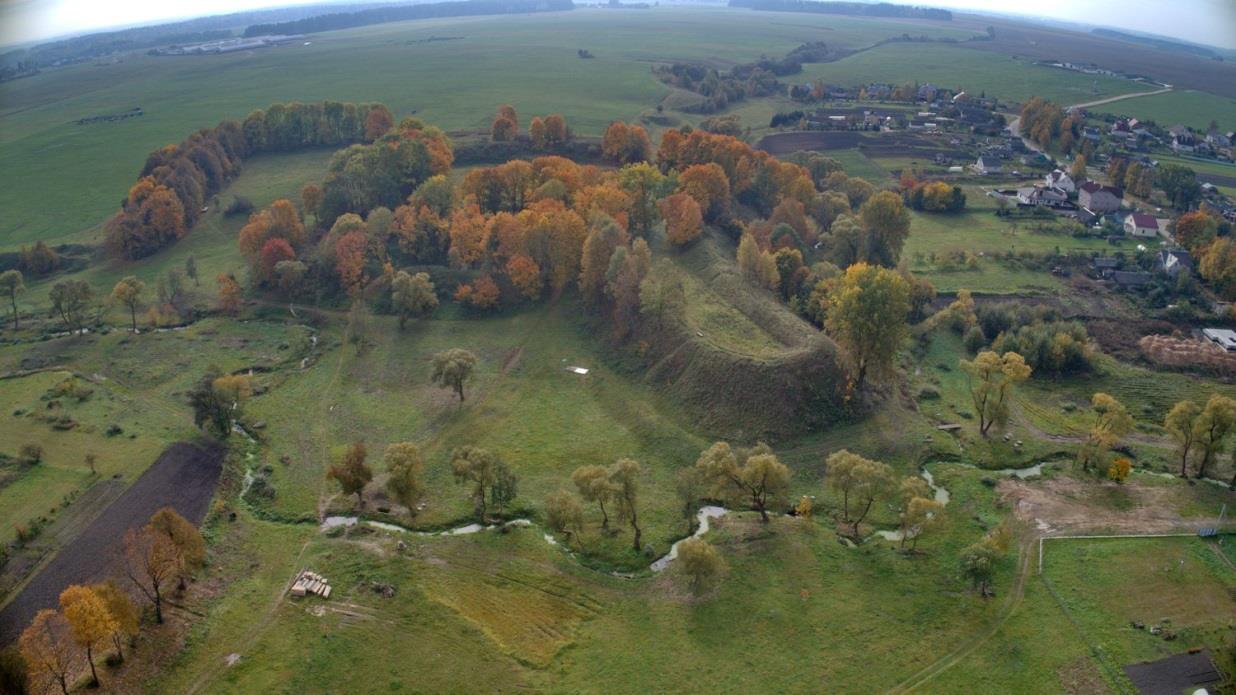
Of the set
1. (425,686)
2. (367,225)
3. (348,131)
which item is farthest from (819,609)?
(348,131)

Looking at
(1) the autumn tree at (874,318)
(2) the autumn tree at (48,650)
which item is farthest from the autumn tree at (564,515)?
(1) the autumn tree at (874,318)

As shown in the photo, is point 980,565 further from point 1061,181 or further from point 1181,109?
point 1181,109

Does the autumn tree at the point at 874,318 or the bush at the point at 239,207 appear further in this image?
the bush at the point at 239,207

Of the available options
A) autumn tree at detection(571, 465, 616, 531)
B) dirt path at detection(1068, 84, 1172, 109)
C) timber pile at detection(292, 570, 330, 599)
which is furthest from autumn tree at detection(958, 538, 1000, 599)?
dirt path at detection(1068, 84, 1172, 109)

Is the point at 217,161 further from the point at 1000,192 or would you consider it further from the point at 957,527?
the point at 1000,192

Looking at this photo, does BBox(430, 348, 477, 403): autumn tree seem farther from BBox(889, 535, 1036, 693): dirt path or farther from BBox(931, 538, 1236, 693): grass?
BBox(931, 538, 1236, 693): grass

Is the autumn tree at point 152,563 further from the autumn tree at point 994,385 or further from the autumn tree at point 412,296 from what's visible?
the autumn tree at point 994,385
